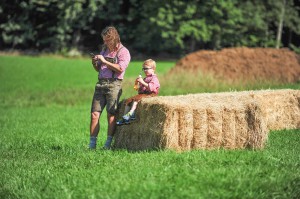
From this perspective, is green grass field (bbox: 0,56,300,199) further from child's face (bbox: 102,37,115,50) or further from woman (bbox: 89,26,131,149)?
child's face (bbox: 102,37,115,50)

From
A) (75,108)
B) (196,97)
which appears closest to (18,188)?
(196,97)

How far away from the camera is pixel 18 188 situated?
809 centimetres

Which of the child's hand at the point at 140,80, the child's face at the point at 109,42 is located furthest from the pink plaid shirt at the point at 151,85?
the child's face at the point at 109,42

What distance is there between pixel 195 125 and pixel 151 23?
4004cm

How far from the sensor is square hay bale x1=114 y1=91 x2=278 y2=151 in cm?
1000

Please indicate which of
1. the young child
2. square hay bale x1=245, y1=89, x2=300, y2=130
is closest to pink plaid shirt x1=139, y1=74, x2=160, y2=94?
the young child

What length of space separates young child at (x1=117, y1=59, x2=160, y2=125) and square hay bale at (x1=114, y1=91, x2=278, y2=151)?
17 cm

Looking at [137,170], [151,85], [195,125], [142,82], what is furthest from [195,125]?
[137,170]

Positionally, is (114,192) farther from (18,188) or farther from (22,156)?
(22,156)

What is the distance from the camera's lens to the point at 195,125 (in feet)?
34.0

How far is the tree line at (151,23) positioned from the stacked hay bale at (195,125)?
3724 centimetres

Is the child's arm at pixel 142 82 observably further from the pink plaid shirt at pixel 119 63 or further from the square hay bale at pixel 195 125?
the pink plaid shirt at pixel 119 63

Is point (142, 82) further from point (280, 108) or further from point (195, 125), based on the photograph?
point (280, 108)

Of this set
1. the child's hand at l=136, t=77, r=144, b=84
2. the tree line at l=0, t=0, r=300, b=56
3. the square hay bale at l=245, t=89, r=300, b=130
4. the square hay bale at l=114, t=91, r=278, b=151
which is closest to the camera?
the square hay bale at l=114, t=91, r=278, b=151
